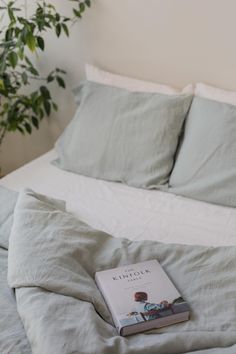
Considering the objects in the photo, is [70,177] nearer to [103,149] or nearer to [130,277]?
[103,149]

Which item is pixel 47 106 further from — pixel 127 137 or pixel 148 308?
pixel 148 308

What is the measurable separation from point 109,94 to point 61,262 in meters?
0.97

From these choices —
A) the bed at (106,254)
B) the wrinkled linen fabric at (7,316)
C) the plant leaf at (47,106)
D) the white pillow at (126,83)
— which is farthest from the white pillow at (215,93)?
the wrinkled linen fabric at (7,316)

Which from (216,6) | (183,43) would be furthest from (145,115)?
(216,6)

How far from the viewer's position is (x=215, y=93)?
1.76 m

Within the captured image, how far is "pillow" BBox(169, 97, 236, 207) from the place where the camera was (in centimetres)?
156

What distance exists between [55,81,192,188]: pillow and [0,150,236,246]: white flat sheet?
6 cm

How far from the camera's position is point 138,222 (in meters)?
1.50

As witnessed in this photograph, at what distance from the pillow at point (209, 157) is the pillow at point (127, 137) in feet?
0.22

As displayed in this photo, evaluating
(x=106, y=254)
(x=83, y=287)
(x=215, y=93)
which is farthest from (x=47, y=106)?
(x=83, y=287)

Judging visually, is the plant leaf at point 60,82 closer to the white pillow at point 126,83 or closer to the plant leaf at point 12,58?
the white pillow at point 126,83

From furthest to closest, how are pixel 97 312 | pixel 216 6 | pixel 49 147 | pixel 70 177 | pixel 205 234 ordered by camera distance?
1. pixel 49 147
2. pixel 70 177
3. pixel 216 6
4. pixel 205 234
5. pixel 97 312

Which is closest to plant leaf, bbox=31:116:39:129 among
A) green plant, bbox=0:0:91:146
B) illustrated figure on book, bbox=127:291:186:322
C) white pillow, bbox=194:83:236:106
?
green plant, bbox=0:0:91:146

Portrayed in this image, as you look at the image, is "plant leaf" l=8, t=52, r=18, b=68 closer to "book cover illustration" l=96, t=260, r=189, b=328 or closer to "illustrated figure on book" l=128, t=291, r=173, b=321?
"book cover illustration" l=96, t=260, r=189, b=328
